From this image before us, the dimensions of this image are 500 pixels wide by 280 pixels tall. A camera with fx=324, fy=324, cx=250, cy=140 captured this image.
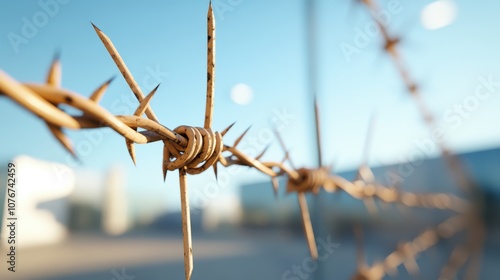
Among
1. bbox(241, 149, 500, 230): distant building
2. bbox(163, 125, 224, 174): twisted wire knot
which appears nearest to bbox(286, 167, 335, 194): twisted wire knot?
bbox(163, 125, 224, 174): twisted wire knot

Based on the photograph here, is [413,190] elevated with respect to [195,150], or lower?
lower

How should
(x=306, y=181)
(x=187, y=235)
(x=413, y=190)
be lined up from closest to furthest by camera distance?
1. (x=187, y=235)
2. (x=306, y=181)
3. (x=413, y=190)

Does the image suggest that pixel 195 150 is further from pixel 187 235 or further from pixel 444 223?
pixel 444 223

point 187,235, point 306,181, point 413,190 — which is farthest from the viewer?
point 413,190

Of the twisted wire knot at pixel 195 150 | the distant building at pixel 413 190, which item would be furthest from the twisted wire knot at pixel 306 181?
the distant building at pixel 413 190

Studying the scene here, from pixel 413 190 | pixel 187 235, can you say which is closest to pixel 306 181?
pixel 187 235

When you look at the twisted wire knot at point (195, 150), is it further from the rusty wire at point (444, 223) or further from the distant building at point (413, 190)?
the distant building at point (413, 190)

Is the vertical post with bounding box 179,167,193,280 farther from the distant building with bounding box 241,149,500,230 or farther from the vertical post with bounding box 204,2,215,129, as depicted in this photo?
the distant building with bounding box 241,149,500,230

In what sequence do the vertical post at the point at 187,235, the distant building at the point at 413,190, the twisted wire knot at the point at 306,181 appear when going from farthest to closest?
the distant building at the point at 413,190, the twisted wire knot at the point at 306,181, the vertical post at the point at 187,235

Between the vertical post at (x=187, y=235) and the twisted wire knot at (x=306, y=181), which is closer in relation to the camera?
the vertical post at (x=187, y=235)

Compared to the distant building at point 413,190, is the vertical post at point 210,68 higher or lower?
higher
